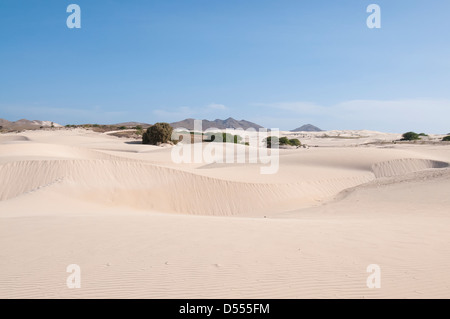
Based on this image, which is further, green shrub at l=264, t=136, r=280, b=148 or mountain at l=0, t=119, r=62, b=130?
mountain at l=0, t=119, r=62, b=130

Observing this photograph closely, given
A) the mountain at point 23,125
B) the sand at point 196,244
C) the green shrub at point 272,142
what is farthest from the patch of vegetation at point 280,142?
the mountain at point 23,125

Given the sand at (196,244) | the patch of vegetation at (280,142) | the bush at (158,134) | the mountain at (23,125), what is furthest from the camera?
the mountain at (23,125)

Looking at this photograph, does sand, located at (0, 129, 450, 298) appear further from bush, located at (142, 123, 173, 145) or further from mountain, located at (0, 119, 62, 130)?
mountain, located at (0, 119, 62, 130)

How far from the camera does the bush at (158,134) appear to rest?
40438 millimetres

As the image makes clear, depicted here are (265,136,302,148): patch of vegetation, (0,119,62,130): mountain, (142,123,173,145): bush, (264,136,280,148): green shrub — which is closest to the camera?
(142,123,173,145): bush

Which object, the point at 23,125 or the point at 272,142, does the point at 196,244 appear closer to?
the point at 272,142

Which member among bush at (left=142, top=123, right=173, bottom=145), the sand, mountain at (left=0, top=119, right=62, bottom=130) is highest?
mountain at (left=0, top=119, right=62, bottom=130)

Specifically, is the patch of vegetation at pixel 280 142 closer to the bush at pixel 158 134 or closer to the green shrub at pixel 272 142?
the green shrub at pixel 272 142

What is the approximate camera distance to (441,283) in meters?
4.52

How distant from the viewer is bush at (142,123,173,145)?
133ft

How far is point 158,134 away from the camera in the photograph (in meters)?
40.3

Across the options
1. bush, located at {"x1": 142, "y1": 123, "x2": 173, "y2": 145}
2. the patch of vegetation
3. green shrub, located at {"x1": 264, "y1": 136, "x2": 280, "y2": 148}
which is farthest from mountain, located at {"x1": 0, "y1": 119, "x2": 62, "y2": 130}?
the patch of vegetation

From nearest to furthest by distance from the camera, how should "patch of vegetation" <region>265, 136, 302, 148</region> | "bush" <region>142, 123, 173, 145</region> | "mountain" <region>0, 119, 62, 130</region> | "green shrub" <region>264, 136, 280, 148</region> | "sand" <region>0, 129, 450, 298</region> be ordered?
"sand" <region>0, 129, 450, 298</region>
"bush" <region>142, 123, 173, 145</region>
"green shrub" <region>264, 136, 280, 148</region>
"patch of vegetation" <region>265, 136, 302, 148</region>
"mountain" <region>0, 119, 62, 130</region>
